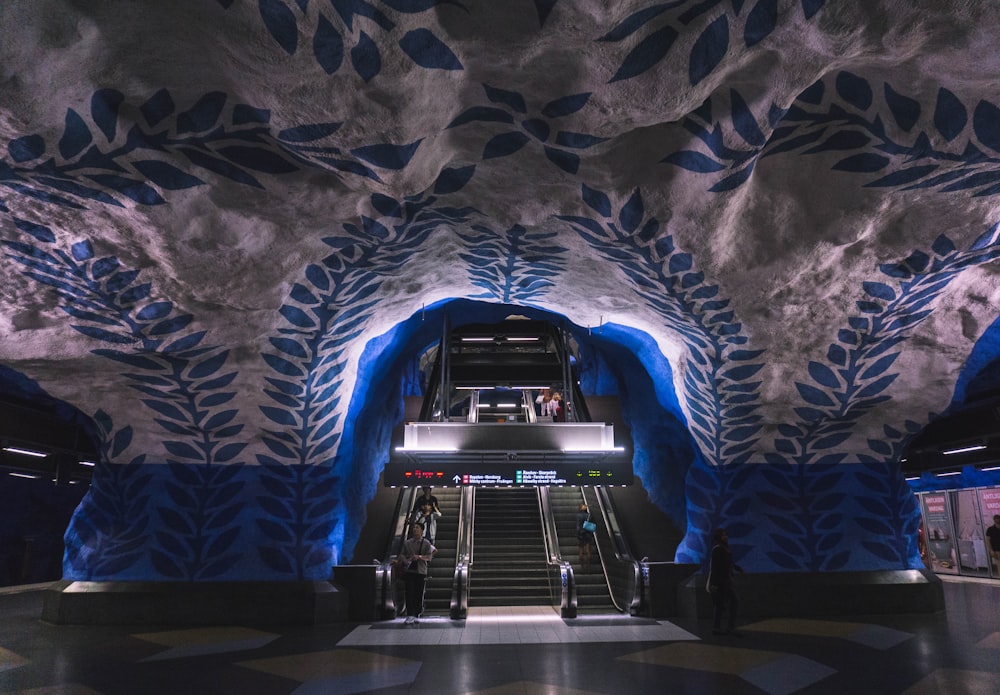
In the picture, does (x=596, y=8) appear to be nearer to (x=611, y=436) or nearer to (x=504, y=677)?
(x=504, y=677)

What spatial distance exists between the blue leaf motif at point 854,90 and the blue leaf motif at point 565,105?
6.34 ft

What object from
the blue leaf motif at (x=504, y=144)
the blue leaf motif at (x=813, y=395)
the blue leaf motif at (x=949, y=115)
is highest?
the blue leaf motif at (x=949, y=115)

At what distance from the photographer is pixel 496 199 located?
601cm

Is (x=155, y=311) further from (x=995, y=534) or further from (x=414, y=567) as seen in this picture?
(x=995, y=534)

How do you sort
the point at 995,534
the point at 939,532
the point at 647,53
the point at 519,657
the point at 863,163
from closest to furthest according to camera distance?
the point at 647,53 → the point at 863,163 → the point at 519,657 → the point at 995,534 → the point at 939,532


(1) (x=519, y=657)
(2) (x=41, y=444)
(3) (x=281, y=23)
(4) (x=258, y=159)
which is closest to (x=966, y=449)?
(1) (x=519, y=657)

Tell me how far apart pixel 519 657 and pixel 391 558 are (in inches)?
166

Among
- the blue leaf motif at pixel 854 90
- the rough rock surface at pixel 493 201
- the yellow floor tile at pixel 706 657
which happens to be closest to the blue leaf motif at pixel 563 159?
the rough rock surface at pixel 493 201

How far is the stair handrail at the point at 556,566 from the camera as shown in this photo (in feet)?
29.9

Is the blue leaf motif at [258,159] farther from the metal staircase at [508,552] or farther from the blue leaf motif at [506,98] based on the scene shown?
the metal staircase at [508,552]

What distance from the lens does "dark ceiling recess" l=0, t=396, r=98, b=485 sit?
449 inches

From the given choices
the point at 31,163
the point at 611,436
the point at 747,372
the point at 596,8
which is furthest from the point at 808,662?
the point at 31,163

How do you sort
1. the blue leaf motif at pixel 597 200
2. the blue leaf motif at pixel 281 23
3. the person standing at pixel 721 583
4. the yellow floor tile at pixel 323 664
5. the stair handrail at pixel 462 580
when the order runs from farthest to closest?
the stair handrail at pixel 462 580 < the person standing at pixel 721 583 < the blue leaf motif at pixel 597 200 < the yellow floor tile at pixel 323 664 < the blue leaf motif at pixel 281 23

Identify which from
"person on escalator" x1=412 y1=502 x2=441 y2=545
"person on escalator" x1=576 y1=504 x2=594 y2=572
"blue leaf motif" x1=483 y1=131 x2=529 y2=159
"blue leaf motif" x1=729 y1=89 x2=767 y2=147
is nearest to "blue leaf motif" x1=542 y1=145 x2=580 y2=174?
"blue leaf motif" x1=483 y1=131 x2=529 y2=159
